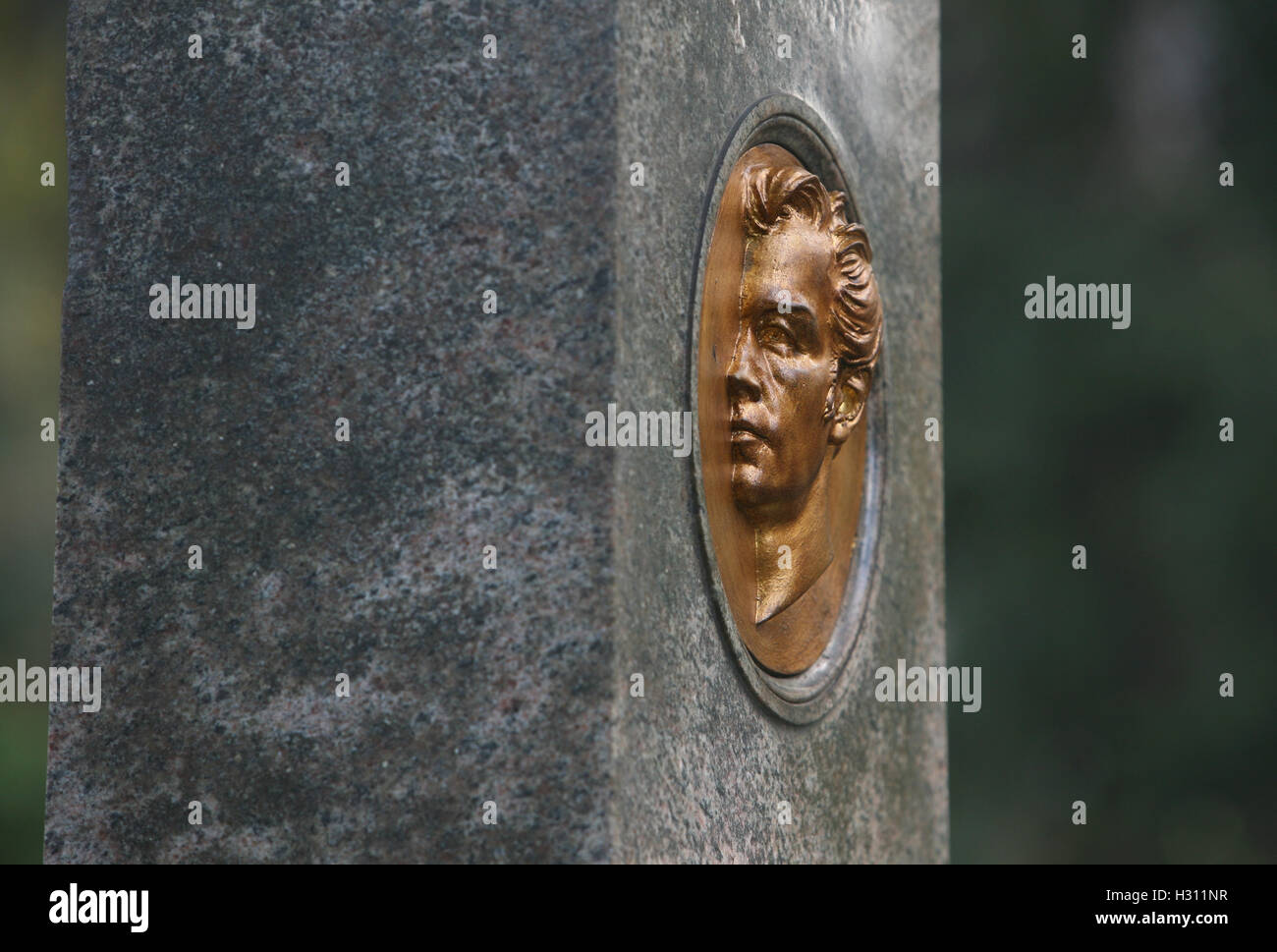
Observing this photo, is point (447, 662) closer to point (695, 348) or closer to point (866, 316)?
point (695, 348)

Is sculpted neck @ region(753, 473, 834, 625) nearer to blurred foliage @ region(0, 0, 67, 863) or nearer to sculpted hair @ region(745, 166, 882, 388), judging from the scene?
sculpted hair @ region(745, 166, 882, 388)

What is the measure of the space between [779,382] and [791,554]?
0.41 m

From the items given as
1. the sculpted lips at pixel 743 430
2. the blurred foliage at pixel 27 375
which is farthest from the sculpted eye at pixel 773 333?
the blurred foliage at pixel 27 375

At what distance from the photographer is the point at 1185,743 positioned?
9852mm

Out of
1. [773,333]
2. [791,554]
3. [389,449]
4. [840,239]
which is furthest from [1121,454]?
[389,449]

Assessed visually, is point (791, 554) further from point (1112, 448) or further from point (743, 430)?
point (1112, 448)

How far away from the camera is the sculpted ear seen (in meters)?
3.71

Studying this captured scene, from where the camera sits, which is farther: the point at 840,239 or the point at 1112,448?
the point at 1112,448

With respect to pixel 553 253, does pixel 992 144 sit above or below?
above

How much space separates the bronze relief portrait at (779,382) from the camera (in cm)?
333

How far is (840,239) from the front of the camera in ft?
12.1
